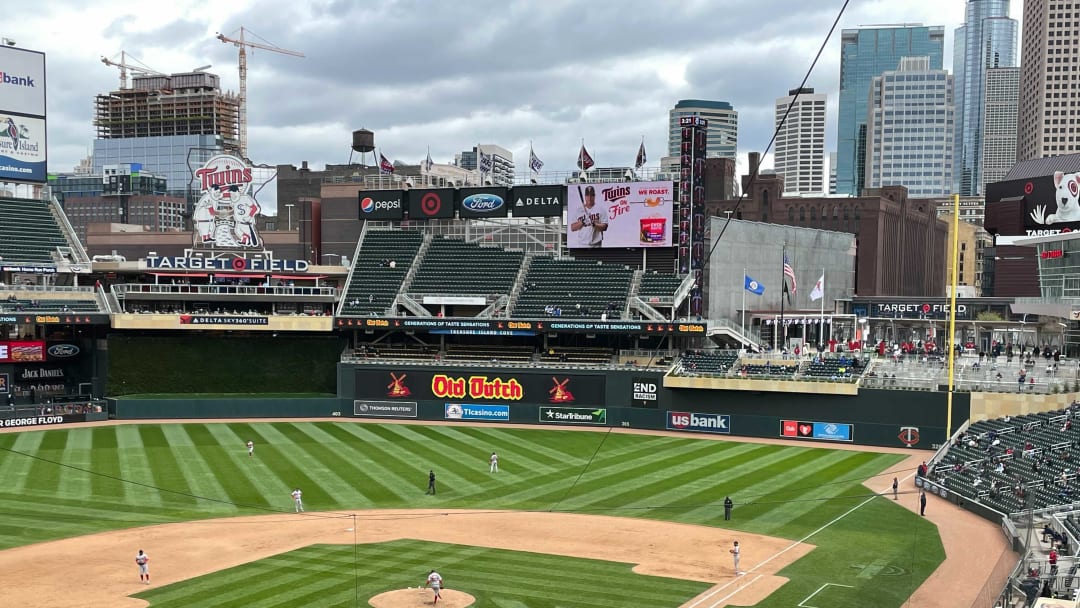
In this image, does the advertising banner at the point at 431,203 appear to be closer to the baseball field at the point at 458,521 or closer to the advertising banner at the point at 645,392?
the advertising banner at the point at 645,392

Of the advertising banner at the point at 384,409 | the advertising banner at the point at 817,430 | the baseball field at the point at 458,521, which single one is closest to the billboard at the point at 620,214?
the advertising banner at the point at 384,409

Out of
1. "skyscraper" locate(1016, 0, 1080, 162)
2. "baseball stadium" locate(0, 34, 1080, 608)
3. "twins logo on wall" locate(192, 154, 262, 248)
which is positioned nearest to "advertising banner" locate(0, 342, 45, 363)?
"baseball stadium" locate(0, 34, 1080, 608)

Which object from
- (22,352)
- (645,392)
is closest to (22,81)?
(22,352)

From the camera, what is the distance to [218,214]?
6544cm

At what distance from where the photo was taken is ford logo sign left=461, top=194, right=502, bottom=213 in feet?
224

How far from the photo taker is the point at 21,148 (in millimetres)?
65312

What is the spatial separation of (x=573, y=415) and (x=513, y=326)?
683 centimetres

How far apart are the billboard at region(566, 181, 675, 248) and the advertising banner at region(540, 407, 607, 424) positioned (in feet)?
43.0

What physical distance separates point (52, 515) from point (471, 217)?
3841 cm

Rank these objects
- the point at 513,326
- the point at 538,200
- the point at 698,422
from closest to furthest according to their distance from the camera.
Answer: the point at 698,422
the point at 513,326
the point at 538,200

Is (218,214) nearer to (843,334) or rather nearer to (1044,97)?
(843,334)

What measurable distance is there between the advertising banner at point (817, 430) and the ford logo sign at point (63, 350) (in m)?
42.9

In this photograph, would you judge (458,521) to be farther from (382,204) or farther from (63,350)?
(382,204)

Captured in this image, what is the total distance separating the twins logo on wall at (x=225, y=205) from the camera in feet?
213
